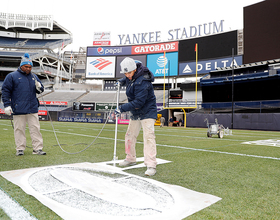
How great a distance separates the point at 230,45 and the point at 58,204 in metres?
36.8

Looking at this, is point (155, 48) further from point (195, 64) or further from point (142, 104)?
point (142, 104)

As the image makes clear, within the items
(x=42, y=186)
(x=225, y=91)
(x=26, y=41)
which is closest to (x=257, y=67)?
(x=225, y=91)

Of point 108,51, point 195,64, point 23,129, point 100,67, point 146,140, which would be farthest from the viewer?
point 108,51

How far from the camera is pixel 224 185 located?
107 inches

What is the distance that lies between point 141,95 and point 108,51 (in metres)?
46.1

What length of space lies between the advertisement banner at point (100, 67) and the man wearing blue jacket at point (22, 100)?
136 feet

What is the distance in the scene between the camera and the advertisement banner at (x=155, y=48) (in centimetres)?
4085

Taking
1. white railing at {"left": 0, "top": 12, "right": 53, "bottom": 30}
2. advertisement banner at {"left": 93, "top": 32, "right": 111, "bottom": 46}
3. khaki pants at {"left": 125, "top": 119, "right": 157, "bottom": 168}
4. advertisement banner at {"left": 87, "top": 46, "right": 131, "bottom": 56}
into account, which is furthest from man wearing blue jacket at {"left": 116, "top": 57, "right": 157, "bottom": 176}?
white railing at {"left": 0, "top": 12, "right": 53, "bottom": 30}

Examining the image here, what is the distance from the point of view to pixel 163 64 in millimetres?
41406

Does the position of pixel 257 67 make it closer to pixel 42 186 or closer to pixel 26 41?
pixel 42 186

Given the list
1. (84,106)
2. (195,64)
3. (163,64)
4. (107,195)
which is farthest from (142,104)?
(163,64)

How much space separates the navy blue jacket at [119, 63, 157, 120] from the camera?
131 inches

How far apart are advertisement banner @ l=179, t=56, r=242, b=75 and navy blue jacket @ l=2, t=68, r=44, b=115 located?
33612 millimetres

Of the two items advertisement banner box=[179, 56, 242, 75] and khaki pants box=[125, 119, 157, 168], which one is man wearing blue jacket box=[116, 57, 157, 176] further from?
advertisement banner box=[179, 56, 242, 75]
